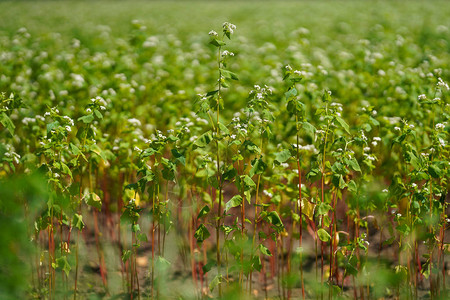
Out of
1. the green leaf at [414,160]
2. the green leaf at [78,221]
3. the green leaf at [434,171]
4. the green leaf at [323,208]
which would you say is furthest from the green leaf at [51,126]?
the green leaf at [434,171]

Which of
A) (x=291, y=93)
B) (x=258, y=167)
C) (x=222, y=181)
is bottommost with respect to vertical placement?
(x=222, y=181)

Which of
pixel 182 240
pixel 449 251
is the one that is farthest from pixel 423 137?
pixel 182 240

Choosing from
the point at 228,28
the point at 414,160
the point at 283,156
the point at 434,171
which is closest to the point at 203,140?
the point at 283,156

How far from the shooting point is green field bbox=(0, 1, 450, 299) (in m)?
2.57

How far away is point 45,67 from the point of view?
189 inches

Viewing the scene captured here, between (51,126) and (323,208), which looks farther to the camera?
(323,208)

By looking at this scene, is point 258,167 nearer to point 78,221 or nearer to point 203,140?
point 203,140

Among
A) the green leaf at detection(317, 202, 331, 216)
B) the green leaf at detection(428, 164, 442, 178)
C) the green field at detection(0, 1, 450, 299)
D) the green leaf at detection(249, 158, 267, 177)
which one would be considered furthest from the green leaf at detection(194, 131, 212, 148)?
the green leaf at detection(428, 164, 442, 178)

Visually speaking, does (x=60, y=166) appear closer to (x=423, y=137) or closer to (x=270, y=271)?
(x=270, y=271)

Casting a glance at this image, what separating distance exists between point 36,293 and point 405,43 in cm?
536

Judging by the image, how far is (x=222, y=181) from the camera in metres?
2.61

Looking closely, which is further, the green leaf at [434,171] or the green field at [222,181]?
the green field at [222,181]

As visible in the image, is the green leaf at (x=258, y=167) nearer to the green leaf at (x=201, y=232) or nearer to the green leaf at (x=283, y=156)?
A: the green leaf at (x=283, y=156)

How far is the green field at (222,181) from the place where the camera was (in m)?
2.57
